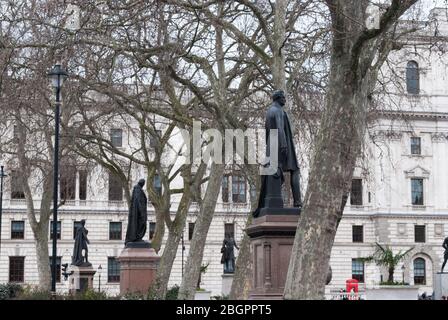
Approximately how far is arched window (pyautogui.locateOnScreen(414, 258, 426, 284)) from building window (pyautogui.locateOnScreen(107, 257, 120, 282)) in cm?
2292

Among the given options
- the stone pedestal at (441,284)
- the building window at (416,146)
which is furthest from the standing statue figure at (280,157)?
the building window at (416,146)

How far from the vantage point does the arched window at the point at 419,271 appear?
68.8 m

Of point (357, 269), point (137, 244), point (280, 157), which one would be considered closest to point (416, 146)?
point (357, 269)

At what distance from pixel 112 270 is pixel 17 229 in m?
7.57

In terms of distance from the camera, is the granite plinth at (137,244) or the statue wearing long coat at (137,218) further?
the statue wearing long coat at (137,218)

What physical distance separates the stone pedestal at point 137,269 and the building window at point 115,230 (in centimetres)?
4251

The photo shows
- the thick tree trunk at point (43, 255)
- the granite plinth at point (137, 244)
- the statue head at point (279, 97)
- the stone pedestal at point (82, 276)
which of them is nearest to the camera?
the statue head at point (279, 97)

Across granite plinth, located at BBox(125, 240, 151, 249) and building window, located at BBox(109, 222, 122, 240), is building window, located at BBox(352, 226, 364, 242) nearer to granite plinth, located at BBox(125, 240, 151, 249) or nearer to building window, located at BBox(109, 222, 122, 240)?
building window, located at BBox(109, 222, 122, 240)

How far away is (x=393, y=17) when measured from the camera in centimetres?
1326

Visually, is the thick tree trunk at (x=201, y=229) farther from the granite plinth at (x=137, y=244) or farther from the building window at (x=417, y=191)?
the building window at (x=417, y=191)

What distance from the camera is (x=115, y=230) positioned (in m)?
66.8

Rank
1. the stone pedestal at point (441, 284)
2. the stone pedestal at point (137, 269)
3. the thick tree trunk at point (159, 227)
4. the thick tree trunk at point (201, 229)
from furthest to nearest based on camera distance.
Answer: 1. the thick tree trunk at point (159, 227)
2. the stone pedestal at point (441, 284)
3. the thick tree trunk at point (201, 229)
4. the stone pedestal at point (137, 269)

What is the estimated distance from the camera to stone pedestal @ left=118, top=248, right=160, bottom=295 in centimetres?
2412

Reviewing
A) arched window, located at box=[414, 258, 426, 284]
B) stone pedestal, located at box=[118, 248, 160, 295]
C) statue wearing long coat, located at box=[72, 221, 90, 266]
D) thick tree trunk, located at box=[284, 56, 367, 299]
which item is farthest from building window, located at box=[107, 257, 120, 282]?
thick tree trunk, located at box=[284, 56, 367, 299]
